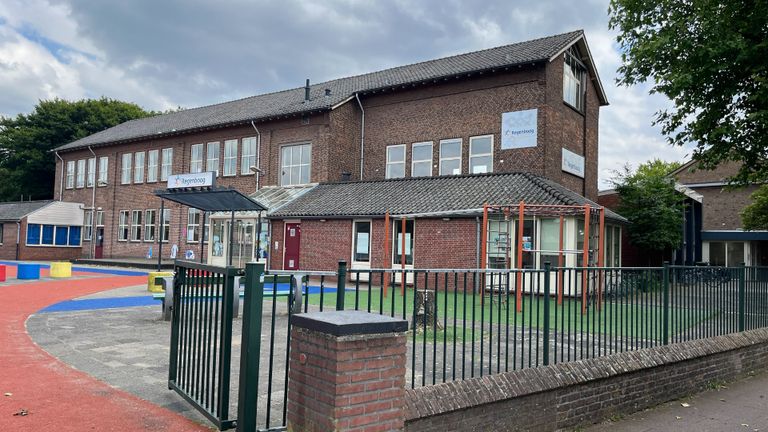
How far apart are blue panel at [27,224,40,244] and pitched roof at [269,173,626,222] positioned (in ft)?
69.8

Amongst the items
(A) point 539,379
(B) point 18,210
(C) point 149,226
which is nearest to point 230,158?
(C) point 149,226

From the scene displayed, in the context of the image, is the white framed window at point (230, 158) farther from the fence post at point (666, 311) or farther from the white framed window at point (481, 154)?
the fence post at point (666, 311)

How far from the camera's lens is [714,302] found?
354 inches

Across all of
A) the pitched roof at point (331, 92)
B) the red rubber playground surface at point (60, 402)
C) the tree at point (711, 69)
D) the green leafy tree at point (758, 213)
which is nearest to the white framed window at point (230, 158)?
the pitched roof at point (331, 92)

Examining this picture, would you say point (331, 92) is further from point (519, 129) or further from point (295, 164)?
point (519, 129)

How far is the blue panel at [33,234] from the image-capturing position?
3772 cm

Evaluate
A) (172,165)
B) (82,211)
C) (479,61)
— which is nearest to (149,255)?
(172,165)

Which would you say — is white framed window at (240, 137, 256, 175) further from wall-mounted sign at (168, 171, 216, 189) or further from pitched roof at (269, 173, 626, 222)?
wall-mounted sign at (168, 171, 216, 189)

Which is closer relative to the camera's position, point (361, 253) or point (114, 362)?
point (114, 362)

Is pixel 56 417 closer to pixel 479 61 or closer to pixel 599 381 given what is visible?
pixel 599 381

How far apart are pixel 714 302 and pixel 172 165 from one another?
31317mm

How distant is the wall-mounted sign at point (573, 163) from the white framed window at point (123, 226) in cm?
A: 2675

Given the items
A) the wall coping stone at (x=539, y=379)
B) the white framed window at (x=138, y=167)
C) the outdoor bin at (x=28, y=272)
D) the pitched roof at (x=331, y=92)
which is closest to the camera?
the wall coping stone at (x=539, y=379)

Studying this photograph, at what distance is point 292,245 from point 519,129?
1049cm
